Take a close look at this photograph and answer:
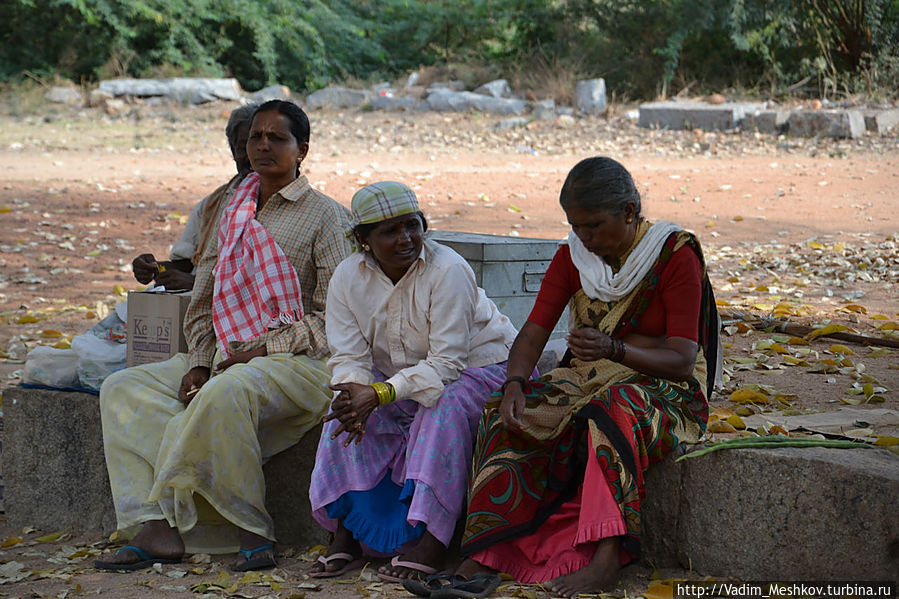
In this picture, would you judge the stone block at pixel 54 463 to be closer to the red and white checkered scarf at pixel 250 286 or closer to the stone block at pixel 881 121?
the red and white checkered scarf at pixel 250 286

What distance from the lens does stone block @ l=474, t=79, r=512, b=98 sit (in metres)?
19.0

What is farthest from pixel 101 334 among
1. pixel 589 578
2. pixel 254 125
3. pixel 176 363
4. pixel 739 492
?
pixel 739 492

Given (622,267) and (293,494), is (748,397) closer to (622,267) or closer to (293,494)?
(622,267)

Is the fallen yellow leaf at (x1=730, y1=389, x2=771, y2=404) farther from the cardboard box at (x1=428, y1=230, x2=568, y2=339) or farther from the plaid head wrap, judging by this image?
the plaid head wrap

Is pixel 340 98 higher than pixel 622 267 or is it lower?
higher

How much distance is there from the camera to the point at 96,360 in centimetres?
414

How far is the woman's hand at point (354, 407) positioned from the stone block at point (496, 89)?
53.2 feet

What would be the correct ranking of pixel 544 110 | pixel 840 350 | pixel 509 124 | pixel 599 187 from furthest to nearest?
pixel 544 110 < pixel 509 124 < pixel 840 350 < pixel 599 187

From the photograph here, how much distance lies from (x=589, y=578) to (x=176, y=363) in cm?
192

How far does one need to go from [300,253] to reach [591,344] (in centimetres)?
139

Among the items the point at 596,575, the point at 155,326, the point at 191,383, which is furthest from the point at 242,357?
the point at 596,575

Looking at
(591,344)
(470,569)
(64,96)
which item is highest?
(64,96)

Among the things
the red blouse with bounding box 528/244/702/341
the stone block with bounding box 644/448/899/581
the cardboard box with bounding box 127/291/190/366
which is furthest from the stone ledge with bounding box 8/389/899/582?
the cardboard box with bounding box 127/291/190/366

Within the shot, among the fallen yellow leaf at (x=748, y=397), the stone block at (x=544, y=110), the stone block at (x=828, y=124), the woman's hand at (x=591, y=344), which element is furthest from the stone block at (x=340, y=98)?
the woman's hand at (x=591, y=344)
